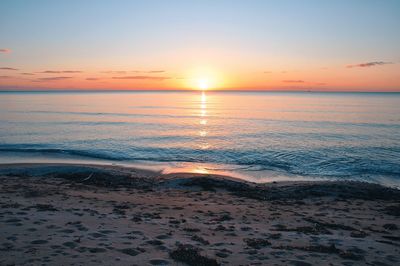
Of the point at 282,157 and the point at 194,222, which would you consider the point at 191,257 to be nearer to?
the point at 194,222

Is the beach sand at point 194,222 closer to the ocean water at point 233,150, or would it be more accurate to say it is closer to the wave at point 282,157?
the ocean water at point 233,150

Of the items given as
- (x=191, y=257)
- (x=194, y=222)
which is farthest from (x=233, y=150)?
(x=191, y=257)

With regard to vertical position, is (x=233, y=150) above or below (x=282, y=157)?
above

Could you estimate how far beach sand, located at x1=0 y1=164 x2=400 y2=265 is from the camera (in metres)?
8.11

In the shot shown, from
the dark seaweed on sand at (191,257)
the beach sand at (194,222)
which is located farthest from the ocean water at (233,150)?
the dark seaweed on sand at (191,257)

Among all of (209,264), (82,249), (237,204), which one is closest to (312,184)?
(237,204)

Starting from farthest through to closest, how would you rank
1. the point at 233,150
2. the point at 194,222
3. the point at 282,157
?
1. the point at 233,150
2. the point at 282,157
3. the point at 194,222

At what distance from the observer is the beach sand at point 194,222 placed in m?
8.11

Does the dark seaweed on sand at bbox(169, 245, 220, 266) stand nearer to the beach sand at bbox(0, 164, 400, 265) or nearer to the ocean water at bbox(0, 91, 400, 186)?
the beach sand at bbox(0, 164, 400, 265)

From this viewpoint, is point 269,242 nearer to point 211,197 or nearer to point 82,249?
point 82,249

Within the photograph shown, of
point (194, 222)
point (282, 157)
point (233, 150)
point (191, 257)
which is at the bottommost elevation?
point (282, 157)

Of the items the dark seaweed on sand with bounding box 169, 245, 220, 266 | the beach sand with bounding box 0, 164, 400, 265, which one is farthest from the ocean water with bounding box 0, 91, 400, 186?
the dark seaweed on sand with bounding box 169, 245, 220, 266

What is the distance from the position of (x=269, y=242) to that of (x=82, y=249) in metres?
4.96

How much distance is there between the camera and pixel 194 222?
1153 cm
